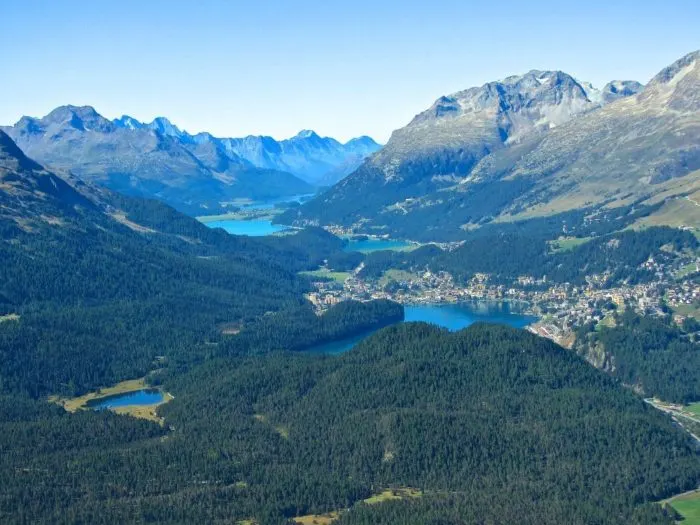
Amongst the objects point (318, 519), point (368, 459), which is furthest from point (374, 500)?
point (368, 459)

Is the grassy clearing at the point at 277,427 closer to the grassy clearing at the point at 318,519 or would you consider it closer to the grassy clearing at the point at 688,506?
the grassy clearing at the point at 318,519

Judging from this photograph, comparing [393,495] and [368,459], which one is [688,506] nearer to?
[393,495]

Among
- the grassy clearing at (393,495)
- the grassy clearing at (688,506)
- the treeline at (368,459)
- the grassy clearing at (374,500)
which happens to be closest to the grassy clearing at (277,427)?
the treeline at (368,459)

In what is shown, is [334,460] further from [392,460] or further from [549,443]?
[549,443]

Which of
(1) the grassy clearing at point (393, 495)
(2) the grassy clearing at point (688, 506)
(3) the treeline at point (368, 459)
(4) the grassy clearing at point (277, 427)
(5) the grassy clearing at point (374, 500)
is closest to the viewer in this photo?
(5) the grassy clearing at point (374, 500)

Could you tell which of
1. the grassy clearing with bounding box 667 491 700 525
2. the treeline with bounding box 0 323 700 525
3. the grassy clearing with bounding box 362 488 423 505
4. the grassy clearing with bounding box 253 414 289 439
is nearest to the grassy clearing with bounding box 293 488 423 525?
the grassy clearing with bounding box 362 488 423 505

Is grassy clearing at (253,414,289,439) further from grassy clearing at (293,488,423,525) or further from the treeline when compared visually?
grassy clearing at (293,488,423,525)

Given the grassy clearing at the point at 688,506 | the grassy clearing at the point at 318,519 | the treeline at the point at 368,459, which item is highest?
the treeline at the point at 368,459

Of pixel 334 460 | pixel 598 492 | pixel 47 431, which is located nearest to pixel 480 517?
pixel 598 492
